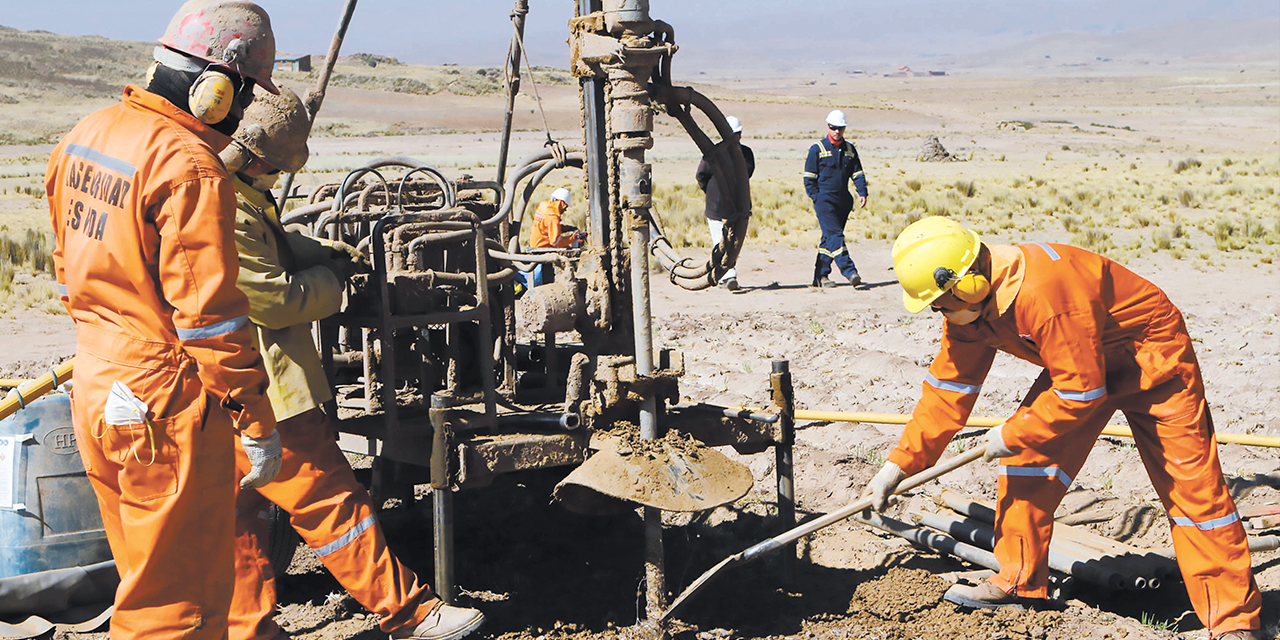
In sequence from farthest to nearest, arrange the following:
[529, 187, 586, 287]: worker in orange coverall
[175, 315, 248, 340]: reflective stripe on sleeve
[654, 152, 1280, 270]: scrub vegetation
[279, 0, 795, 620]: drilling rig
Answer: [654, 152, 1280, 270]: scrub vegetation < [529, 187, 586, 287]: worker in orange coverall < [279, 0, 795, 620]: drilling rig < [175, 315, 248, 340]: reflective stripe on sleeve

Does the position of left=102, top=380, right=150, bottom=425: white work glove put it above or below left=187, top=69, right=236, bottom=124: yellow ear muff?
below

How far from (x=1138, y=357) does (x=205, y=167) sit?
3313mm

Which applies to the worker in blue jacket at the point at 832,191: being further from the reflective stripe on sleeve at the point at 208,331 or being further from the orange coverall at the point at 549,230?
the reflective stripe on sleeve at the point at 208,331

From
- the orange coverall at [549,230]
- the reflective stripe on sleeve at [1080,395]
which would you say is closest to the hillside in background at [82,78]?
the orange coverall at [549,230]

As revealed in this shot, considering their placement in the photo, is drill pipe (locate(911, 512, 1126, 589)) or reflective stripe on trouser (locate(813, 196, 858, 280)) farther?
reflective stripe on trouser (locate(813, 196, 858, 280))

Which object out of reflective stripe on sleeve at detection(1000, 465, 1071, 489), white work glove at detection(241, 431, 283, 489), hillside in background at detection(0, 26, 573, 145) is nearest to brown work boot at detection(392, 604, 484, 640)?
Answer: white work glove at detection(241, 431, 283, 489)

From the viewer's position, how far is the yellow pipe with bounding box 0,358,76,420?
442cm

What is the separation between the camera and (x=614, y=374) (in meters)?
4.37

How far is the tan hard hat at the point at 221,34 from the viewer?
3.49m

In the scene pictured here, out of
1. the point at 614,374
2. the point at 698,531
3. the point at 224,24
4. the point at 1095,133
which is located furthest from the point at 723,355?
the point at 1095,133

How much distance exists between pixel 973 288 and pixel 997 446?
0.62 metres

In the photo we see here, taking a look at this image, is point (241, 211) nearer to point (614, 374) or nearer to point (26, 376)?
point (614, 374)

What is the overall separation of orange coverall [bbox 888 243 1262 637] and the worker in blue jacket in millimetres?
7630

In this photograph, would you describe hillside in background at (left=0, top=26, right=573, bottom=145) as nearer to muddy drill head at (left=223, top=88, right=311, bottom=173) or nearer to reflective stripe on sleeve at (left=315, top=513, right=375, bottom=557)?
muddy drill head at (left=223, top=88, right=311, bottom=173)
